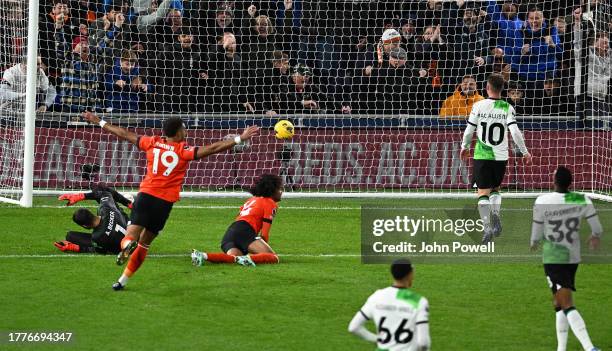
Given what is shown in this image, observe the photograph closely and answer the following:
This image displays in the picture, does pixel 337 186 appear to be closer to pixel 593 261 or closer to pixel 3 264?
pixel 593 261

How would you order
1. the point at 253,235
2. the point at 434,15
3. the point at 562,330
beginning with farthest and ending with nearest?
the point at 434,15 < the point at 253,235 < the point at 562,330

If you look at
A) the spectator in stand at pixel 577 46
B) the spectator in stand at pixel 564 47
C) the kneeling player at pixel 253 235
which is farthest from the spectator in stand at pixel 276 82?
the kneeling player at pixel 253 235

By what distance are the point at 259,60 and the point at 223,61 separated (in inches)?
28.5

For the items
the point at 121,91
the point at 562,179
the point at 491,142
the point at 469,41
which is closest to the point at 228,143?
the point at 562,179

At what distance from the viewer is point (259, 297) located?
487 inches

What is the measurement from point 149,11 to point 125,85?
5.20ft

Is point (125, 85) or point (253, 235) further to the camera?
point (125, 85)

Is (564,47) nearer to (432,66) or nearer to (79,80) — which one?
(432,66)

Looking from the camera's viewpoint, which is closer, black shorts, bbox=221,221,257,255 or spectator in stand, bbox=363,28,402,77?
black shorts, bbox=221,221,257,255

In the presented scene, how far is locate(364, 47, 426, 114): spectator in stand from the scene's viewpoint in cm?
2252

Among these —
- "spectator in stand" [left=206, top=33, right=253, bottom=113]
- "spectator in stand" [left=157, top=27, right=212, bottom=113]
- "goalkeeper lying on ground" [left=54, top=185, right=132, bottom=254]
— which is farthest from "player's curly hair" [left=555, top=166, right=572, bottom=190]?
"spectator in stand" [left=157, top=27, right=212, bottom=113]

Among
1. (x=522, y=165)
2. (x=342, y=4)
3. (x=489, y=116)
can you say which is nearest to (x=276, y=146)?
(x=342, y=4)

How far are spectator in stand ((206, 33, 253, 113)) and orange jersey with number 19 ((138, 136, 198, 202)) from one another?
31.9ft

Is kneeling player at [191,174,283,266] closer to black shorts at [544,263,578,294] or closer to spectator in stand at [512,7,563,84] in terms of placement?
black shorts at [544,263,578,294]
